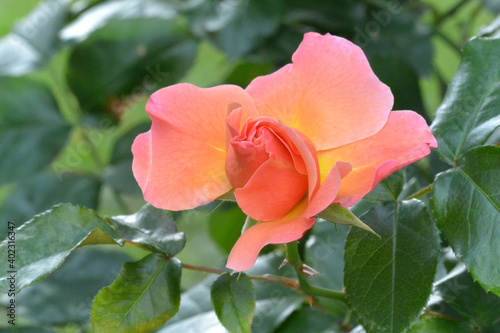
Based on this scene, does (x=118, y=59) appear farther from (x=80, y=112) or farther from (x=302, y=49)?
(x=302, y=49)

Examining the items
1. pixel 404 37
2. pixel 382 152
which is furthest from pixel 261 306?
pixel 404 37

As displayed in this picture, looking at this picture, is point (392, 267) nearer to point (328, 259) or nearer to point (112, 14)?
point (328, 259)

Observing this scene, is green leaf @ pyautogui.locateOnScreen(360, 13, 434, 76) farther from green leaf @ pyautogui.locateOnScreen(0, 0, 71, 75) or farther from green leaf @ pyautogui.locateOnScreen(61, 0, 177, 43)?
green leaf @ pyautogui.locateOnScreen(0, 0, 71, 75)

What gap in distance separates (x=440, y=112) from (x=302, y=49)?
0.13 m

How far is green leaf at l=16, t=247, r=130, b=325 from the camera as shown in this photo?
0.70 m

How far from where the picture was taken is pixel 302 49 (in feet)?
1.11

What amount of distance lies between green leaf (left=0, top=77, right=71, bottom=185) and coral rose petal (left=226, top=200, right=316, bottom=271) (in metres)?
0.56

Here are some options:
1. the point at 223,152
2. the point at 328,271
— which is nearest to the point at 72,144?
the point at 328,271

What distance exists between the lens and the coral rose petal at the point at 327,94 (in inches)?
12.9

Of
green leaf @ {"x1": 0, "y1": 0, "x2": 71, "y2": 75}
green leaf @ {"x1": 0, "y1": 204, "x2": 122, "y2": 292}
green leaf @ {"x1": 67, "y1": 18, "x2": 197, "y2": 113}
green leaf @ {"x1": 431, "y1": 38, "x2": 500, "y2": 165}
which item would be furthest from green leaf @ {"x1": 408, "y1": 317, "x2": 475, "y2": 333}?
green leaf @ {"x1": 0, "y1": 0, "x2": 71, "y2": 75}

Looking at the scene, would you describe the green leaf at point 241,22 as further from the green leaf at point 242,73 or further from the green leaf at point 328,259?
the green leaf at point 328,259

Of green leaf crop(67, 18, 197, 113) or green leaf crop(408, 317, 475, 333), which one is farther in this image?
green leaf crop(67, 18, 197, 113)

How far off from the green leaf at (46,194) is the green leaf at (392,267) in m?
0.52

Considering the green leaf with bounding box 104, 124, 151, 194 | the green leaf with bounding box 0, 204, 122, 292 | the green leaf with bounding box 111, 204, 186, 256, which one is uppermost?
the green leaf with bounding box 0, 204, 122, 292
